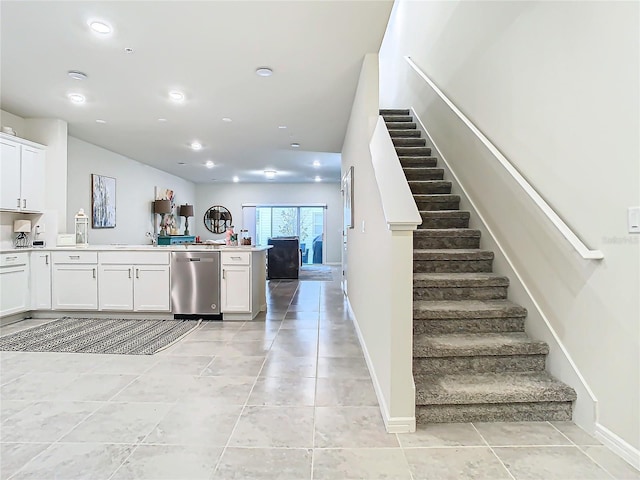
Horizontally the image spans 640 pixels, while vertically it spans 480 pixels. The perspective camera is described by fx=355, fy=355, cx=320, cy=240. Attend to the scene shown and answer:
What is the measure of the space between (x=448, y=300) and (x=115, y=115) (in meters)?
4.54

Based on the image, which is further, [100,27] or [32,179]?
[32,179]

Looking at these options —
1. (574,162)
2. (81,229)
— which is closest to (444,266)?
(574,162)

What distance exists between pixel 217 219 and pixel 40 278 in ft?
21.3

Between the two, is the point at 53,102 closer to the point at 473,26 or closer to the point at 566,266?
the point at 473,26

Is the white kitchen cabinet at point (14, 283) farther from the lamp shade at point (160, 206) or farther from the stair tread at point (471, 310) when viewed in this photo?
the stair tread at point (471, 310)

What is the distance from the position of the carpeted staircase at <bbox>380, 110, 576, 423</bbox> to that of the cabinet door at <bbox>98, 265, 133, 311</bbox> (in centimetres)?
352

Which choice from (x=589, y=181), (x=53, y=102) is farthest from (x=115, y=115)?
(x=589, y=181)

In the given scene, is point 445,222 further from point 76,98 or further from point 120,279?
point 76,98

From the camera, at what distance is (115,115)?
14.9 ft

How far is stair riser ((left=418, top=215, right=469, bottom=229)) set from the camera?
3551mm

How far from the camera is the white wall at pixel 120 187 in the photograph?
5.52 metres

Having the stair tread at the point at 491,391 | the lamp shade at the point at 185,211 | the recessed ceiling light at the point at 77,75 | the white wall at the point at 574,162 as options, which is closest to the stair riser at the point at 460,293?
the white wall at the point at 574,162

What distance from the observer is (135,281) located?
4.45 metres

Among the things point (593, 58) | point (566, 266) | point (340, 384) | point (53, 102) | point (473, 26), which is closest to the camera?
point (593, 58)
